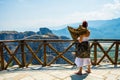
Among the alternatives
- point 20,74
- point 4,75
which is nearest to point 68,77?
point 20,74

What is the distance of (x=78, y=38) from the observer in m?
7.14

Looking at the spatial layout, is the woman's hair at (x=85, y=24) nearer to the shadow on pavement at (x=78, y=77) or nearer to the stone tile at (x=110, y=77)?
the shadow on pavement at (x=78, y=77)

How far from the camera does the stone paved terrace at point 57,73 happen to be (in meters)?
7.29

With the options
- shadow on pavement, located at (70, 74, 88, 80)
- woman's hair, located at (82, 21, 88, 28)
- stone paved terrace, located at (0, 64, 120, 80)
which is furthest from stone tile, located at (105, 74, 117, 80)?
woman's hair, located at (82, 21, 88, 28)

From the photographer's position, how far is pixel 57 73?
26.1ft

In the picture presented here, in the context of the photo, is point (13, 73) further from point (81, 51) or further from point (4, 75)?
point (81, 51)

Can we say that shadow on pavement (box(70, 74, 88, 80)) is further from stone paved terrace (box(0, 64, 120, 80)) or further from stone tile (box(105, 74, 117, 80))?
stone tile (box(105, 74, 117, 80))

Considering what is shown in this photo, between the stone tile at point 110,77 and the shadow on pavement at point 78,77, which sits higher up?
the shadow on pavement at point 78,77

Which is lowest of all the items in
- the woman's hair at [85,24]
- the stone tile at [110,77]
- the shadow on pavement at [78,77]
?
the stone tile at [110,77]

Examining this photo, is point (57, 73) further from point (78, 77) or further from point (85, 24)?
point (85, 24)

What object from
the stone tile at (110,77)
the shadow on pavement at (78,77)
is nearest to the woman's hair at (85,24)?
the shadow on pavement at (78,77)

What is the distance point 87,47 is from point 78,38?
0.57 meters

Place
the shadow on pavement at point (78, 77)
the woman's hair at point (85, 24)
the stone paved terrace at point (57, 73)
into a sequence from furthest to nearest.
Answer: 1. the stone paved terrace at point (57, 73)
2. the shadow on pavement at point (78, 77)
3. the woman's hair at point (85, 24)

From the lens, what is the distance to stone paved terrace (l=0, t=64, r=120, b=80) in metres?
7.29
